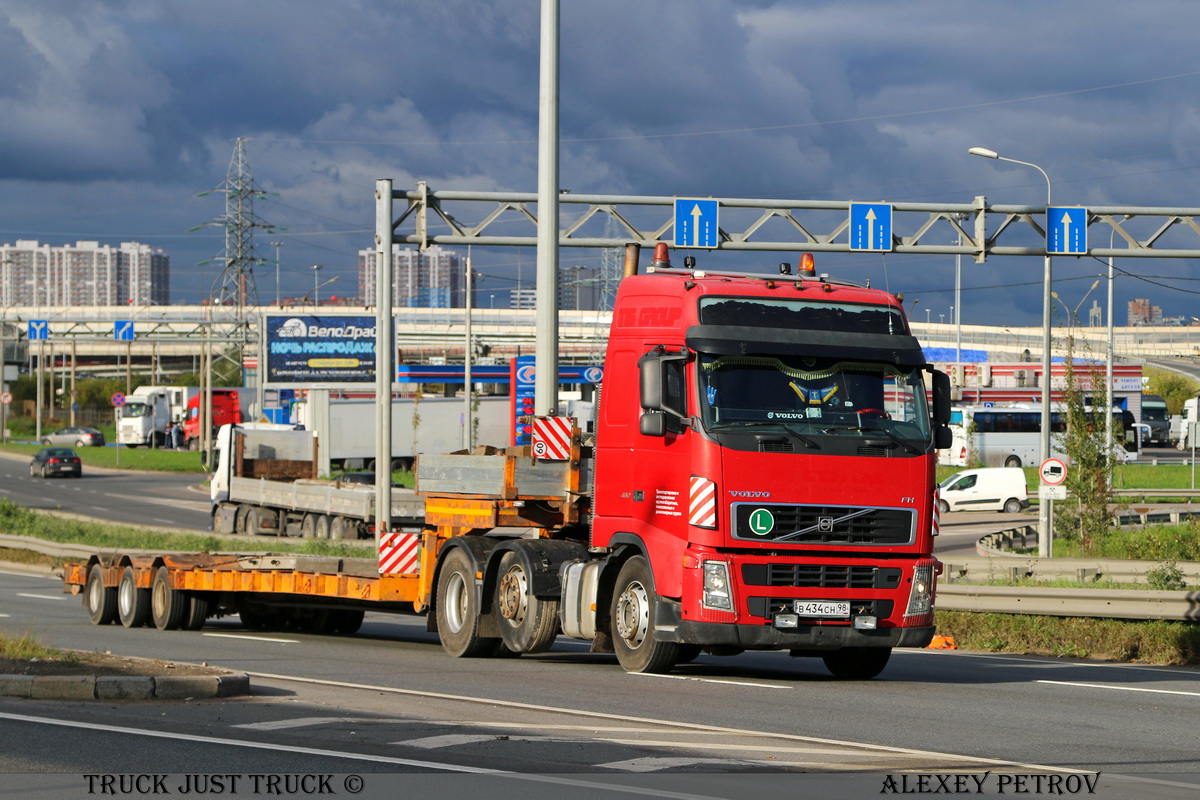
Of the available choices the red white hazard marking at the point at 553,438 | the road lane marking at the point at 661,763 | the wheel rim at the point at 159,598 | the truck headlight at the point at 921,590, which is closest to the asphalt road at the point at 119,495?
the wheel rim at the point at 159,598

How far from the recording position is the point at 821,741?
929 cm

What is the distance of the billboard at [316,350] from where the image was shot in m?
76.8

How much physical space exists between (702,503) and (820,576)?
1.18 metres

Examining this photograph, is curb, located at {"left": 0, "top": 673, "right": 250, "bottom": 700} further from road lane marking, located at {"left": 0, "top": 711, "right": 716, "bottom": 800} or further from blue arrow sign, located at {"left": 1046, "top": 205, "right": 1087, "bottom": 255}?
blue arrow sign, located at {"left": 1046, "top": 205, "right": 1087, "bottom": 255}

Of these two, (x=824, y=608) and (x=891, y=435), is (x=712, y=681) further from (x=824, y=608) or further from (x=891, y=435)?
(x=891, y=435)

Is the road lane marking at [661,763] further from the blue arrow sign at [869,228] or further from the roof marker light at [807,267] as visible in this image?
the blue arrow sign at [869,228]

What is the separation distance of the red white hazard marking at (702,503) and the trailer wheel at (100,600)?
Result: 11.3 metres

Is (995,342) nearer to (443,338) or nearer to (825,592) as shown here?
(443,338)

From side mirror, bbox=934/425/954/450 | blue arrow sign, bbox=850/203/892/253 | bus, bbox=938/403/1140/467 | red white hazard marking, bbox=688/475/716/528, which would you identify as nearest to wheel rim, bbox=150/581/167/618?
red white hazard marking, bbox=688/475/716/528

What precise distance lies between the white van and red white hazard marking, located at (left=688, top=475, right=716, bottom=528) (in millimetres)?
42515

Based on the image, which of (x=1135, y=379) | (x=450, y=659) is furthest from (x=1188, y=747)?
(x=1135, y=379)

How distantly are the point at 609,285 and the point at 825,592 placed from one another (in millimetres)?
80895

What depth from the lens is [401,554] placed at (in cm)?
1614

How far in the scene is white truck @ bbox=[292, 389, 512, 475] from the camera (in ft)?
193
